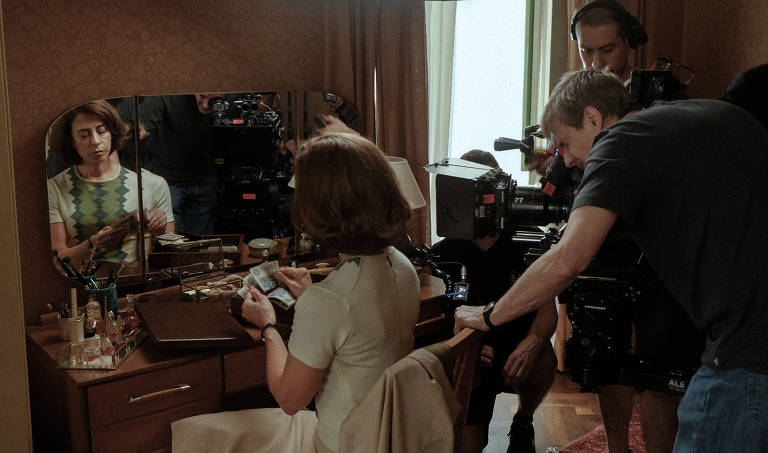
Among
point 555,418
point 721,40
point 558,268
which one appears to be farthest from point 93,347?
point 721,40

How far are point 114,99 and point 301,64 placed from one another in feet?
3.02

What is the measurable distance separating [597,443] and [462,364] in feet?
5.39

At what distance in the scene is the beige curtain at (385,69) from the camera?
3.00m

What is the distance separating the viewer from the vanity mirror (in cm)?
224

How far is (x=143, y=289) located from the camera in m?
2.43

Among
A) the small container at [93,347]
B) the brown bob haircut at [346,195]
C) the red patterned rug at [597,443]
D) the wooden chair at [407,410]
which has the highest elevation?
the brown bob haircut at [346,195]

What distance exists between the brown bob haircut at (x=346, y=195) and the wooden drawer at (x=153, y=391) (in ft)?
2.69

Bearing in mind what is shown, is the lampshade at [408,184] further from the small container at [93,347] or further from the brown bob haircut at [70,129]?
the small container at [93,347]

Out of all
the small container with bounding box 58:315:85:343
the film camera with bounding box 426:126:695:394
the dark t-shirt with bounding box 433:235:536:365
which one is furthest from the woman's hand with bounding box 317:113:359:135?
the small container with bounding box 58:315:85:343

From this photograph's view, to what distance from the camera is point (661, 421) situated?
2.20 metres

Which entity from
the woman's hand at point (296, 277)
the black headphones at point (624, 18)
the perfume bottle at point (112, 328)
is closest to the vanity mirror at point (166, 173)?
the perfume bottle at point (112, 328)

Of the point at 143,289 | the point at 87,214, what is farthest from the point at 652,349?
the point at 87,214

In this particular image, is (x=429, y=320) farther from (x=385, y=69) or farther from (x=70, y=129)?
(x=70, y=129)

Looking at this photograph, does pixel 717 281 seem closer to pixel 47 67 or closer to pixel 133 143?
pixel 133 143
